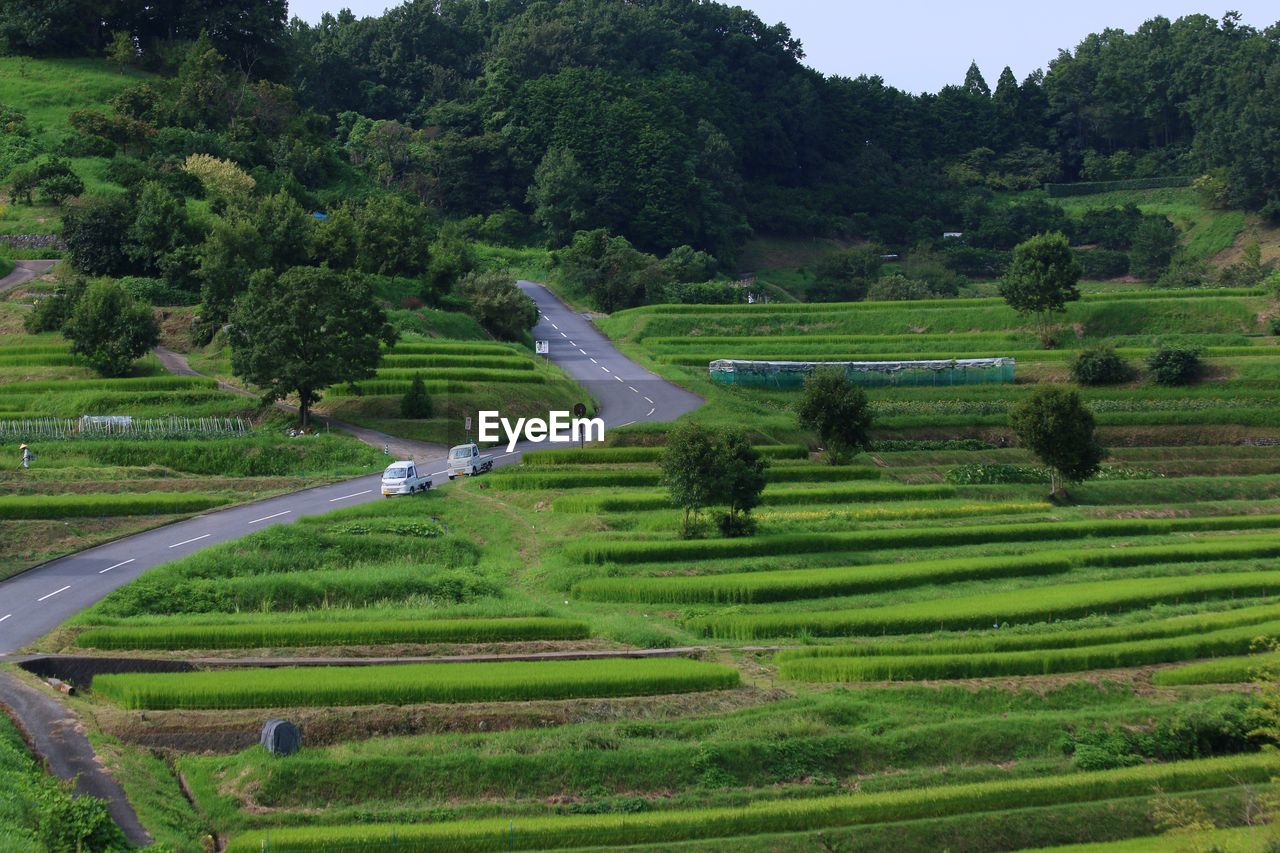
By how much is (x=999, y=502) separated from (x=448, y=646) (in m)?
28.5

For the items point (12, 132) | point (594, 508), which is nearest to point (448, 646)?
point (594, 508)

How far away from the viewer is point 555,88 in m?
133

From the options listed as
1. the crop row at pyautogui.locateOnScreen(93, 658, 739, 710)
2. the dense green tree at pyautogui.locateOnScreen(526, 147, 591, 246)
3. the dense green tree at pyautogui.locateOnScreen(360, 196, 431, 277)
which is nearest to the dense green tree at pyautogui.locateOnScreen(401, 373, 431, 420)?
the dense green tree at pyautogui.locateOnScreen(360, 196, 431, 277)

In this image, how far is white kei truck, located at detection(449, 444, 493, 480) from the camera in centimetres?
5762

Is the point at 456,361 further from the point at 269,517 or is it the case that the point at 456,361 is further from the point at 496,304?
the point at 269,517

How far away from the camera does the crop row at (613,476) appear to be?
185ft

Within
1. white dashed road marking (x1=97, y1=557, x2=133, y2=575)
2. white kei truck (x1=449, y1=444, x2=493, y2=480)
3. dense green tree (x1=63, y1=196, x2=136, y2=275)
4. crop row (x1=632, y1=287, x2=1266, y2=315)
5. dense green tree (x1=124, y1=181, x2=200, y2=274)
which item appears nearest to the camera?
white dashed road marking (x1=97, y1=557, x2=133, y2=575)

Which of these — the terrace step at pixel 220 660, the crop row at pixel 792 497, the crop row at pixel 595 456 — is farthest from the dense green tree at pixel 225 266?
the terrace step at pixel 220 660

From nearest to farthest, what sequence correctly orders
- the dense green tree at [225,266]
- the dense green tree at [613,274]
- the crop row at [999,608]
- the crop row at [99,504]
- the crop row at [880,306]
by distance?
the crop row at [999,608]
the crop row at [99,504]
the dense green tree at [225,266]
the crop row at [880,306]
the dense green tree at [613,274]

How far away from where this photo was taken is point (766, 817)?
1166 inches

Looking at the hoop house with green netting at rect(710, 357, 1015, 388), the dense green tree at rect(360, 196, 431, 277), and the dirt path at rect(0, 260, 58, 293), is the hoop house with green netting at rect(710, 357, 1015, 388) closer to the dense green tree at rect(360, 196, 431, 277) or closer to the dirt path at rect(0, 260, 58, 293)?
the dense green tree at rect(360, 196, 431, 277)

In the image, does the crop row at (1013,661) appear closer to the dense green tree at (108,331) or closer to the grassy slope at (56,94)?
the dense green tree at (108,331)

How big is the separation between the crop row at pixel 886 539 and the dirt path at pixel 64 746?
18956 millimetres

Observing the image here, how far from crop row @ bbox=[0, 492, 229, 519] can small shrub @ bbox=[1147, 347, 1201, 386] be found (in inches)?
1931
